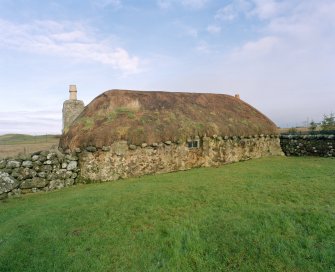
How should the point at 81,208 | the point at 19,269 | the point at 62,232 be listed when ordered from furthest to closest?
the point at 81,208 → the point at 62,232 → the point at 19,269

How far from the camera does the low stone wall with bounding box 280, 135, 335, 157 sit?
17.2 meters

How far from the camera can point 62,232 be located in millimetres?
6340

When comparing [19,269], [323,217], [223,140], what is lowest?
[19,269]

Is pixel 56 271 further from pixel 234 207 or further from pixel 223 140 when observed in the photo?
pixel 223 140

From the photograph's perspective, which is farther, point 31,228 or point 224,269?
point 31,228

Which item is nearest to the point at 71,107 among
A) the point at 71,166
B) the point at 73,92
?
the point at 73,92

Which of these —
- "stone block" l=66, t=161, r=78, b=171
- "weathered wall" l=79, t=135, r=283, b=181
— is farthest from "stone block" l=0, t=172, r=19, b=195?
"weathered wall" l=79, t=135, r=283, b=181

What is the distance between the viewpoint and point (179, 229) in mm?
6020

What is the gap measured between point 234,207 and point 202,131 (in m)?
8.49

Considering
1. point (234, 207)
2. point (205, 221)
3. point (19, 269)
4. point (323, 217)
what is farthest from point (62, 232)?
point (323, 217)

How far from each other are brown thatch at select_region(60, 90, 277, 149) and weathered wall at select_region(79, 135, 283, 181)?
1.19 ft

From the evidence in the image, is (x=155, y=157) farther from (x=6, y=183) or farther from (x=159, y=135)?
(x=6, y=183)

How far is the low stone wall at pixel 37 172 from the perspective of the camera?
35.4ft

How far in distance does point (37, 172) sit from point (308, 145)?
16582 mm
